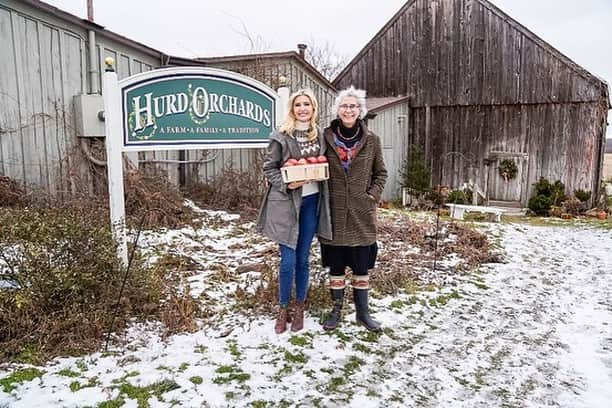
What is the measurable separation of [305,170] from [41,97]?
402 centimetres

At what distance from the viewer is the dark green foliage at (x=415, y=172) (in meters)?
12.7

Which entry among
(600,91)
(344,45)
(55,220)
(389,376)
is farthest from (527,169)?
(344,45)

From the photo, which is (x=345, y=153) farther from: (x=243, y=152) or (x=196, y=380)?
(x=243, y=152)

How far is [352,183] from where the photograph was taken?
304cm

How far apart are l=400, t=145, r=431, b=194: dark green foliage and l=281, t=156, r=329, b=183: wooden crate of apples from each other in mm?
10203

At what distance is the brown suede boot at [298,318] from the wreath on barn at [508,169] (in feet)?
36.0

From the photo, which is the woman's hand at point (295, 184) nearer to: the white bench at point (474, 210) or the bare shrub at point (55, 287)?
the bare shrub at point (55, 287)

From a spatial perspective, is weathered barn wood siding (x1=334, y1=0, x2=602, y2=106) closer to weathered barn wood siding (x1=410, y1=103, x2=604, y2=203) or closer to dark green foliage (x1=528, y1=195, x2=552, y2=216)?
weathered barn wood siding (x1=410, y1=103, x2=604, y2=203)

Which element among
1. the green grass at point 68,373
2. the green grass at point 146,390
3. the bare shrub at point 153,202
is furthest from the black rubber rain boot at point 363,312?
the bare shrub at point 153,202

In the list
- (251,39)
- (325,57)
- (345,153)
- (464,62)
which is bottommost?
(345,153)

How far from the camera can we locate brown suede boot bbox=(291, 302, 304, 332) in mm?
3070

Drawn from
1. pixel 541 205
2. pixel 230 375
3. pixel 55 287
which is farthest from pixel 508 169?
pixel 55 287

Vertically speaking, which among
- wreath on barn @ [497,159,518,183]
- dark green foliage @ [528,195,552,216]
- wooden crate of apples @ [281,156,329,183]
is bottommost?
dark green foliage @ [528,195,552,216]

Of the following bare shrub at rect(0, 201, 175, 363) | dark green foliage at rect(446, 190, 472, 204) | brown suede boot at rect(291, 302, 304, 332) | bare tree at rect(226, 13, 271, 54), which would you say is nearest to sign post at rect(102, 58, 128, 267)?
bare shrub at rect(0, 201, 175, 363)
